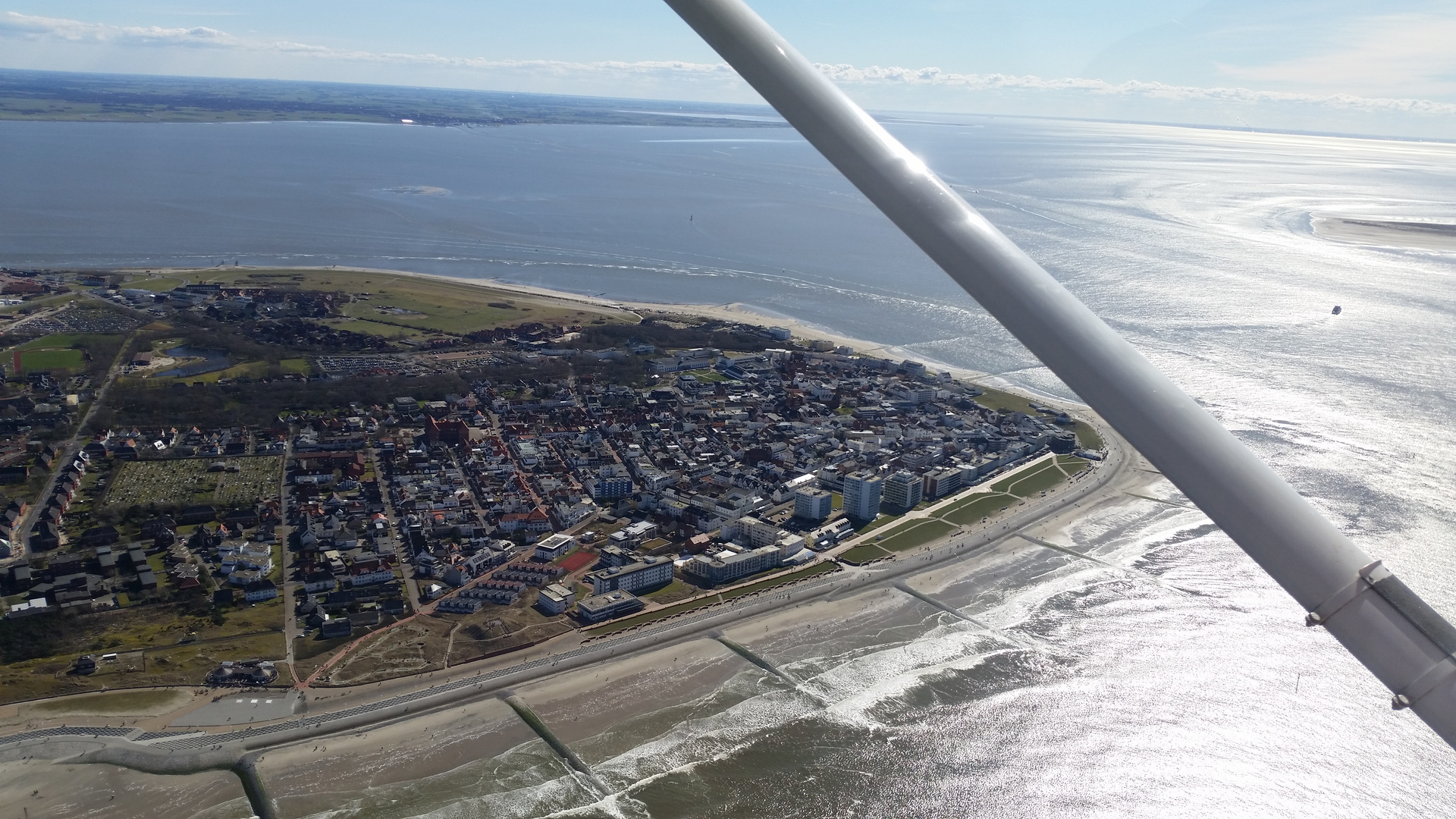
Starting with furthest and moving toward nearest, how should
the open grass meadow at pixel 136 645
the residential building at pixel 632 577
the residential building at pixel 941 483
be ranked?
1. the residential building at pixel 941 483
2. the residential building at pixel 632 577
3. the open grass meadow at pixel 136 645

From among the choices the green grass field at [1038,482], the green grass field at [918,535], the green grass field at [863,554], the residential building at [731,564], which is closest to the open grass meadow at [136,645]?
the residential building at [731,564]

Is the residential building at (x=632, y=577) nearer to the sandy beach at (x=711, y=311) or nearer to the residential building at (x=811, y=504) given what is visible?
the residential building at (x=811, y=504)

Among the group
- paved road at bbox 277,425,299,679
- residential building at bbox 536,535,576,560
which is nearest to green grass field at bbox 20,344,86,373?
paved road at bbox 277,425,299,679

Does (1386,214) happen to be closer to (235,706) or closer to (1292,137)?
(235,706)

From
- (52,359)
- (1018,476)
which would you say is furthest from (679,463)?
(52,359)

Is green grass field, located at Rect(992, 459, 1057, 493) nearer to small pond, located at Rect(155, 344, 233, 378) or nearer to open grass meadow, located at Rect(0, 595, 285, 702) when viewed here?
open grass meadow, located at Rect(0, 595, 285, 702)

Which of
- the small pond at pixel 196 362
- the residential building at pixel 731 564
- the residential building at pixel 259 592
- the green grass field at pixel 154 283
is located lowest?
the residential building at pixel 259 592
